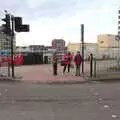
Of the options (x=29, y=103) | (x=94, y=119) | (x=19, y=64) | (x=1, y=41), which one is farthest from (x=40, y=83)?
(x=1, y=41)

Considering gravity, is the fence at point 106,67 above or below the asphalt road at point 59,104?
above

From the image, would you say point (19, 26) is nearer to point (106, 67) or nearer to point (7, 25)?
point (7, 25)

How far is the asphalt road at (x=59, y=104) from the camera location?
12.4 m

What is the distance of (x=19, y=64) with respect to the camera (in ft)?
147

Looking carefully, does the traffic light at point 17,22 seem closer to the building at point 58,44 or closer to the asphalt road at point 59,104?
the asphalt road at point 59,104

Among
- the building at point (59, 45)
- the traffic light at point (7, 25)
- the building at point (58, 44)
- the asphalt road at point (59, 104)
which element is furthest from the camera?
the building at point (58, 44)

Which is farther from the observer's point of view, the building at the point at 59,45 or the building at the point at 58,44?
the building at the point at 58,44

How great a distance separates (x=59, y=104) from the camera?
14.9 m

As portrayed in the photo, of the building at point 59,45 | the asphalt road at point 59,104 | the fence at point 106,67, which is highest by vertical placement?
the building at point 59,45

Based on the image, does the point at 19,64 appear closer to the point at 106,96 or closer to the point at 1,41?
the point at 1,41

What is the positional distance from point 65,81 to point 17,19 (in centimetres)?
524

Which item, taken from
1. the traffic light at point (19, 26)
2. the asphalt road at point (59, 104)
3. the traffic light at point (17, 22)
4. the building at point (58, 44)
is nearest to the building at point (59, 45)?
the building at point (58, 44)

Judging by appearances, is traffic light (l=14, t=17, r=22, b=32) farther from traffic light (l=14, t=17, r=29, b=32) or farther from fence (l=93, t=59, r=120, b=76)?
fence (l=93, t=59, r=120, b=76)

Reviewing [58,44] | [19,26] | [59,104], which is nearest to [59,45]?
[58,44]
